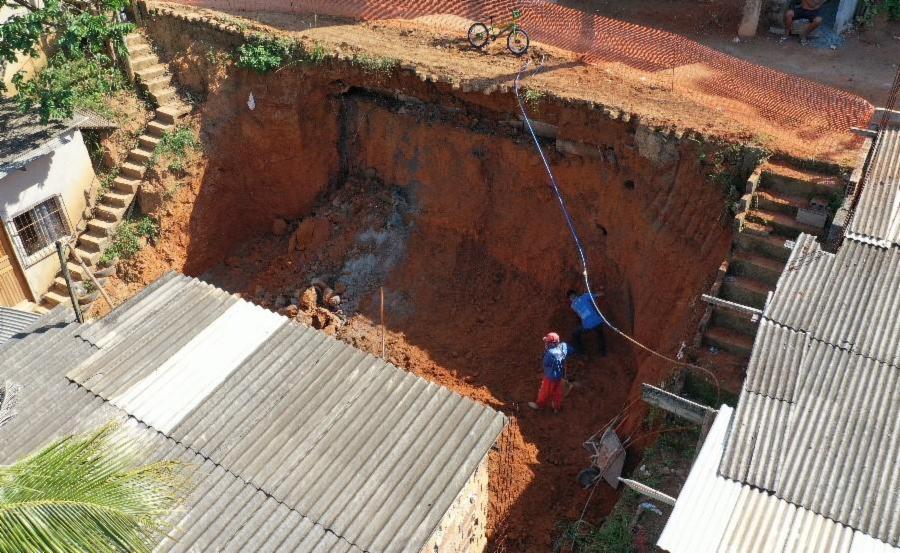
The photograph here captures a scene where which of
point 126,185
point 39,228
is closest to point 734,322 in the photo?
point 126,185

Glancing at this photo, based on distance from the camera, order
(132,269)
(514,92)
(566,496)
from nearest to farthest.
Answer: (566,496)
(514,92)
(132,269)

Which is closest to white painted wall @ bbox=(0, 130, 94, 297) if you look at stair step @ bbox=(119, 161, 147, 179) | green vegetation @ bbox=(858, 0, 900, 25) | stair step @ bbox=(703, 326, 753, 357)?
stair step @ bbox=(119, 161, 147, 179)

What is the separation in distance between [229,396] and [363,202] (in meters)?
7.82

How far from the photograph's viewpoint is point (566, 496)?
1092 cm

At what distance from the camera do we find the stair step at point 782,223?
35.5 ft

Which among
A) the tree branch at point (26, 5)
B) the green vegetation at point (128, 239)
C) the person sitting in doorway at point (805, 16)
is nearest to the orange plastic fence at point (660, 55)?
the person sitting in doorway at point (805, 16)

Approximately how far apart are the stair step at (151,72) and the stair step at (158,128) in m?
1.08

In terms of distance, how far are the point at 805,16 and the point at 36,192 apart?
18496 millimetres

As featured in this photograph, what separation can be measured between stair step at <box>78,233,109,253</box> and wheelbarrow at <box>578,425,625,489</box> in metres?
10.9

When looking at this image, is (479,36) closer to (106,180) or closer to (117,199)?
(117,199)

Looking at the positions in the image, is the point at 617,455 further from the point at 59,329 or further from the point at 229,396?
the point at 59,329

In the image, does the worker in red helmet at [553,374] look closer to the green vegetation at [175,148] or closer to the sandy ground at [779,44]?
the green vegetation at [175,148]

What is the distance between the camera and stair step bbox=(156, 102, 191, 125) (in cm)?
1552

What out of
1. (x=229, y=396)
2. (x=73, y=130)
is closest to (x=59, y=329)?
(x=229, y=396)
